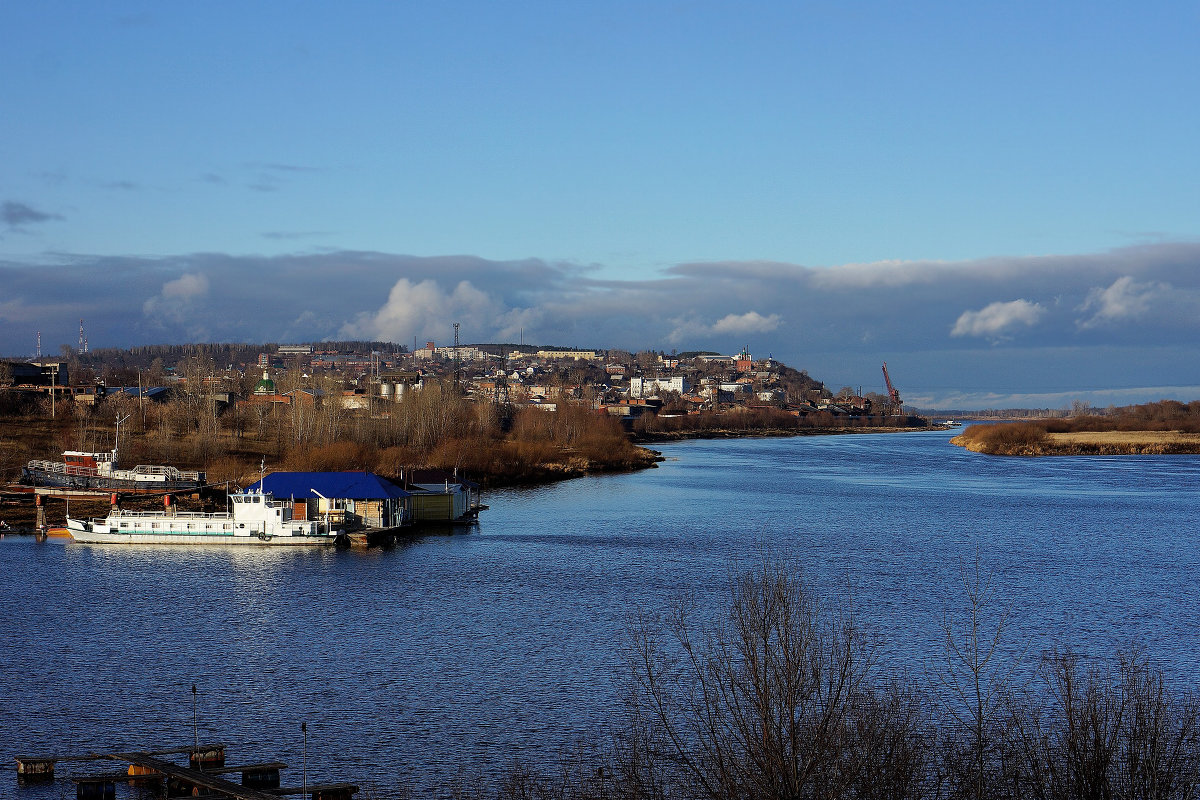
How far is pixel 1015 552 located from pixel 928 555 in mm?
3207

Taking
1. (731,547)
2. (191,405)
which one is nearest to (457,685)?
(731,547)

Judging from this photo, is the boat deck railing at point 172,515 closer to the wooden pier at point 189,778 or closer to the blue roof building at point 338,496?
the blue roof building at point 338,496

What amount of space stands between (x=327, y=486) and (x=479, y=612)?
17795mm

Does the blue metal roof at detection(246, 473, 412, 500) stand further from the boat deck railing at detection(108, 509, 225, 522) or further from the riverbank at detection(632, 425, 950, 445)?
the riverbank at detection(632, 425, 950, 445)

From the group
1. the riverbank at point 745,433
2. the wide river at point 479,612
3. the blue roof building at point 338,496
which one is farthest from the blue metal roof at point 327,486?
the riverbank at point 745,433

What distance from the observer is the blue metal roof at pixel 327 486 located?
4203cm

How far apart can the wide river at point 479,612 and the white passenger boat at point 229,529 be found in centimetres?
129

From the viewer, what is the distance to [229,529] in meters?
40.3

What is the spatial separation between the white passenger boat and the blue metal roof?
1.13 m

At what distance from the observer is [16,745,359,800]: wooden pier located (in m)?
14.4

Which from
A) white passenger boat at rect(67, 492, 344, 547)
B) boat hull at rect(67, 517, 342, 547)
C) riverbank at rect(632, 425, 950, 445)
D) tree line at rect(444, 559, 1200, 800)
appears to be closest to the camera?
tree line at rect(444, 559, 1200, 800)

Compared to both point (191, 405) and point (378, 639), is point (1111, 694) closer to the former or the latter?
point (378, 639)

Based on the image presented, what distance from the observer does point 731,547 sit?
3703 centimetres

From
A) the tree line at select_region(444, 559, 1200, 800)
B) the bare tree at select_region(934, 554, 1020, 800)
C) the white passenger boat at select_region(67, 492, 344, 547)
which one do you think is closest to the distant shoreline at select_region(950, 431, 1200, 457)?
the bare tree at select_region(934, 554, 1020, 800)
